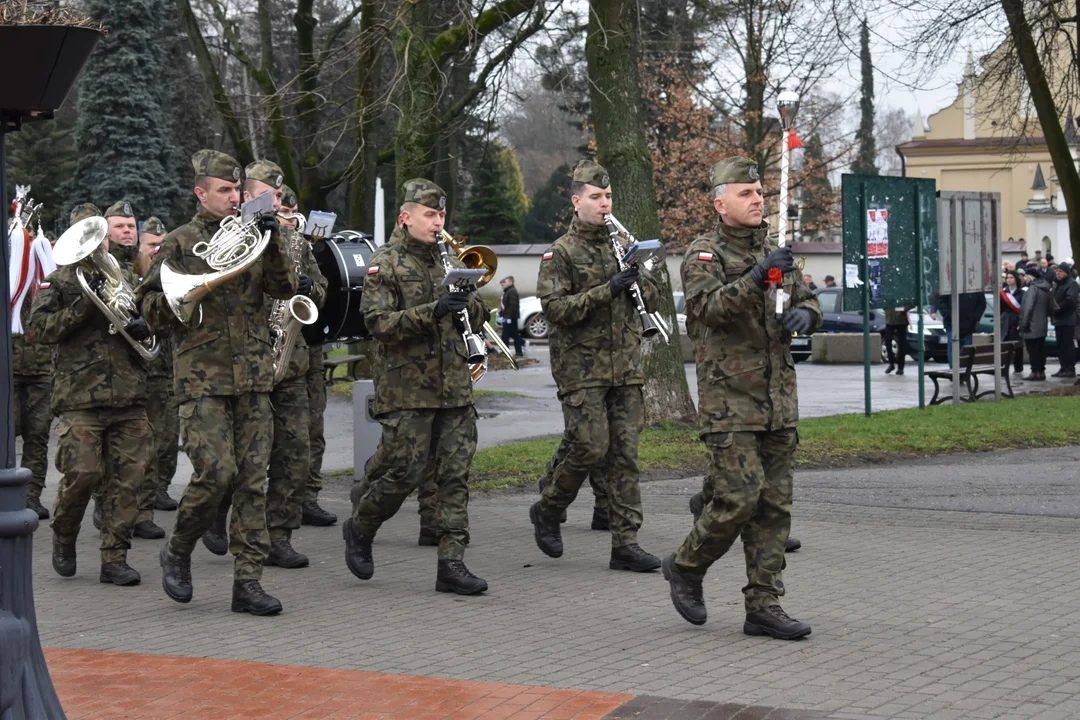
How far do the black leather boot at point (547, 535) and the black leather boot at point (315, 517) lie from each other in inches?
86.2

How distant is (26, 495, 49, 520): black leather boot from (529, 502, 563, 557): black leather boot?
401 centimetres

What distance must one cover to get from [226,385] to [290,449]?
1728 millimetres

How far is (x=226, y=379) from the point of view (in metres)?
7.39

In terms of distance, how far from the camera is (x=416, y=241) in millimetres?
8109

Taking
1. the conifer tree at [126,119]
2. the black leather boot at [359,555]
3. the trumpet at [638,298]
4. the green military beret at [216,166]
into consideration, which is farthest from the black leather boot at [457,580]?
the conifer tree at [126,119]

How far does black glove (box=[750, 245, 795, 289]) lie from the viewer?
6.17 meters

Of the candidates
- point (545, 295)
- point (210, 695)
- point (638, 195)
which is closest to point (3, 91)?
point (210, 695)

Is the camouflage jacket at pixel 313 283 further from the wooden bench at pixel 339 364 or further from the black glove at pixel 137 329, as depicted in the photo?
the wooden bench at pixel 339 364

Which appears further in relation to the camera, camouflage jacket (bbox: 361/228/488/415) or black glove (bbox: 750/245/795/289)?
camouflage jacket (bbox: 361/228/488/415)

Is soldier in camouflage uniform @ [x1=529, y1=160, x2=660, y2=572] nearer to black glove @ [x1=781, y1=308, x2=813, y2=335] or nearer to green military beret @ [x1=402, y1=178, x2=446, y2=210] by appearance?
green military beret @ [x1=402, y1=178, x2=446, y2=210]

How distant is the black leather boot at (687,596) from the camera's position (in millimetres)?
6906

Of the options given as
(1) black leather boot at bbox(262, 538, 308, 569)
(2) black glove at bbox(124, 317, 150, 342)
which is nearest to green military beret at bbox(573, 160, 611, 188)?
(2) black glove at bbox(124, 317, 150, 342)

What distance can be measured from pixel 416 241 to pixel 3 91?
360cm

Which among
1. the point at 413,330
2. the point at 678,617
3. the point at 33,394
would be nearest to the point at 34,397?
the point at 33,394
